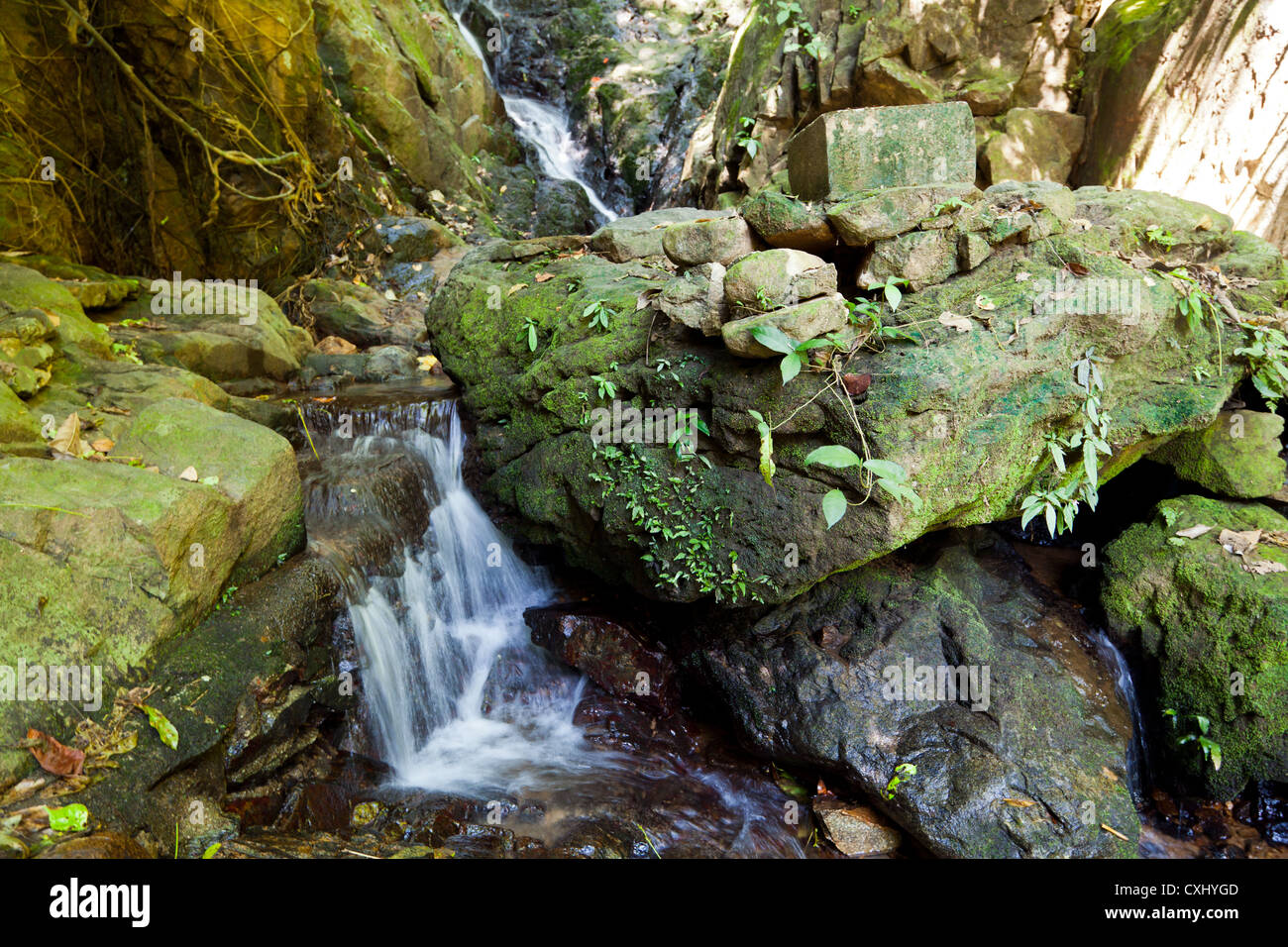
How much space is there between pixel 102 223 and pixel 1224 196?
1113cm

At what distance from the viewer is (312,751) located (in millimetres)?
4234

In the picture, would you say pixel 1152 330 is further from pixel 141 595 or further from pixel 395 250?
pixel 395 250

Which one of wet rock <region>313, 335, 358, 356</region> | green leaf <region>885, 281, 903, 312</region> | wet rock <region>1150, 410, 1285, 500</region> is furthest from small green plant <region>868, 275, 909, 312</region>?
wet rock <region>313, 335, 358, 356</region>

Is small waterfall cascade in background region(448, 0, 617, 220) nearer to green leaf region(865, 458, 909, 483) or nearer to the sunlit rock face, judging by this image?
the sunlit rock face

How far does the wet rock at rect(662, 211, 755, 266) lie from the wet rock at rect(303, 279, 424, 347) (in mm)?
5163

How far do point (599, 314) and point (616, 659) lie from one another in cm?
258

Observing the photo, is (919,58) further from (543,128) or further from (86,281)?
(543,128)

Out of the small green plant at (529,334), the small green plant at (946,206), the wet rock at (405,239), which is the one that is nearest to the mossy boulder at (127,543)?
the small green plant at (529,334)

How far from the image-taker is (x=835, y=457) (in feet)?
11.8

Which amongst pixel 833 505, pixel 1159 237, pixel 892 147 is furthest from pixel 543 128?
pixel 833 505

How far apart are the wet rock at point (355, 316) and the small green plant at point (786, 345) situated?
249 inches

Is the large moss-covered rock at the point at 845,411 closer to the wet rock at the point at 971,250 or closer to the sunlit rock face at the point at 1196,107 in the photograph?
the wet rock at the point at 971,250
